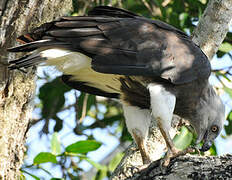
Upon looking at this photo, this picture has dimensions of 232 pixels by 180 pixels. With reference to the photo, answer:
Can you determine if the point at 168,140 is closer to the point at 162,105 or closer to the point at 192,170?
the point at 162,105

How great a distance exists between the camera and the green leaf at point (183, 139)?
528cm

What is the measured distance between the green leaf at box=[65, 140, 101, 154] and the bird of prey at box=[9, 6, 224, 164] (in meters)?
0.53

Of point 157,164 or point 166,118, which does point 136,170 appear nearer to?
point 157,164

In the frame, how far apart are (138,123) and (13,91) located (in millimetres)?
1680

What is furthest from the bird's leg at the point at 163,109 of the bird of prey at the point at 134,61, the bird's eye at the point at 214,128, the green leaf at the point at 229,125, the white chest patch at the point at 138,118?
the green leaf at the point at 229,125

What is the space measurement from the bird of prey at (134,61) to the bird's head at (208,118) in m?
0.02

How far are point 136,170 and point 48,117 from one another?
99.8 inches

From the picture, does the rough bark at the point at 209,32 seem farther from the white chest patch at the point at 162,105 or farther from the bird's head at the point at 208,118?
the bird's head at the point at 208,118

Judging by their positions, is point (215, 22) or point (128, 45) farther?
point (215, 22)

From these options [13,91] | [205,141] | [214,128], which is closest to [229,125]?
[214,128]

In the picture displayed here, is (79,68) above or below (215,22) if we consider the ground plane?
below

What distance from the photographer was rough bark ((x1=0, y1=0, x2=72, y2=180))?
159 inches

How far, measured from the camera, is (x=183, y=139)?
535cm

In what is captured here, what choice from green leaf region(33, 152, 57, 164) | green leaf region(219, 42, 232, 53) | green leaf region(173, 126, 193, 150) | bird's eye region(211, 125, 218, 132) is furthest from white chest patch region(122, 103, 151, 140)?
green leaf region(219, 42, 232, 53)
